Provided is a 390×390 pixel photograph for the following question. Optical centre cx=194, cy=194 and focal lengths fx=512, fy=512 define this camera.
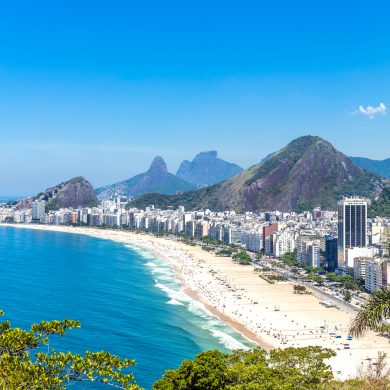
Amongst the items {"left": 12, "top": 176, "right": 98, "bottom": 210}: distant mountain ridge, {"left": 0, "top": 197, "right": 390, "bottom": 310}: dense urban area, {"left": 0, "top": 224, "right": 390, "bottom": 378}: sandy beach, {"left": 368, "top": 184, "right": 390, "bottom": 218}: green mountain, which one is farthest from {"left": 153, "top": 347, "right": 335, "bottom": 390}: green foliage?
{"left": 12, "top": 176, "right": 98, "bottom": 210}: distant mountain ridge

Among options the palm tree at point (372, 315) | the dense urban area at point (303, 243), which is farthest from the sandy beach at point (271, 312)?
the palm tree at point (372, 315)

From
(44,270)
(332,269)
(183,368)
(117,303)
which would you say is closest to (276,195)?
(332,269)

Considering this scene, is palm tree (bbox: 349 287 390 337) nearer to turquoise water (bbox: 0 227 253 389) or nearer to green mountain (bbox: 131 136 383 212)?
turquoise water (bbox: 0 227 253 389)

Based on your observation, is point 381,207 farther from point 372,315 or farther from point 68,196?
point 372,315

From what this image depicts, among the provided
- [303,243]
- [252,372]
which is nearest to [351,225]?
[303,243]

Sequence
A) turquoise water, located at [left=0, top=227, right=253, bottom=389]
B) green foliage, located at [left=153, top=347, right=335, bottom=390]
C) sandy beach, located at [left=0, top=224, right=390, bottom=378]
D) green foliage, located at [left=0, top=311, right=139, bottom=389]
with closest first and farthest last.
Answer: green foliage, located at [left=0, top=311, right=139, bottom=389], green foliage, located at [left=153, top=347, right=335, bottom=390], turquoise water, located at [left=0, top=227, right=253, bottom=389], sandy beach, located at [left=0, top=224, right=390, bottom=378]

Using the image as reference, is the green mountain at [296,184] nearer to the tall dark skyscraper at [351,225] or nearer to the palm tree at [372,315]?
the tall dark skyscraper at [351,225]
